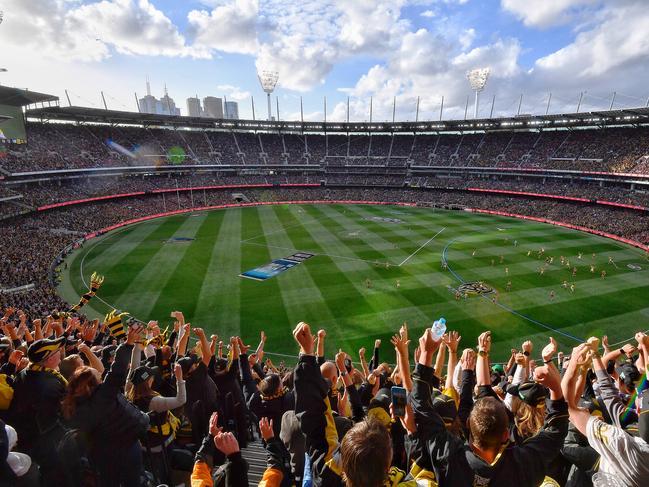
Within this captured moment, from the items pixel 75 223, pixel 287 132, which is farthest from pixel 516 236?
pixel 287 132

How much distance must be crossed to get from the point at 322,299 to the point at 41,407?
22.3 m

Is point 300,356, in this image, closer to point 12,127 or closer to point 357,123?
point 12,127

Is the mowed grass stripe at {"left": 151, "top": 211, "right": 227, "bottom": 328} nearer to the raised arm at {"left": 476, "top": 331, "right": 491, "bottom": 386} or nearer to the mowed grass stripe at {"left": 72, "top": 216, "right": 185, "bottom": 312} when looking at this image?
the mowed grass stripe at {"left": 72, "top": 216, "right": 185, "bottom": 312}

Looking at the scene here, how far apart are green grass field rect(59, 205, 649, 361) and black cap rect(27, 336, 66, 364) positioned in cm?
1616

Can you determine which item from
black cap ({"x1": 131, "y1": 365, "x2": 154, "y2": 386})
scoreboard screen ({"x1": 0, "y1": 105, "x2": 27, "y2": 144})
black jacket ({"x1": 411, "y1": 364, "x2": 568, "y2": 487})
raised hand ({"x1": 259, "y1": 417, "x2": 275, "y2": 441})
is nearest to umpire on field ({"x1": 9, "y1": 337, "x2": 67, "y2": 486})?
black cap ({"x1": 131, "y1": 365, "x2": 154, "y2": 386})

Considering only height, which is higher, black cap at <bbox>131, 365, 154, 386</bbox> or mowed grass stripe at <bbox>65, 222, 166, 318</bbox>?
black cap at <bbox>131, 365, 154, 386</bbox>

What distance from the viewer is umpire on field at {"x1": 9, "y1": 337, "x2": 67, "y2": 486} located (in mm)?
4230

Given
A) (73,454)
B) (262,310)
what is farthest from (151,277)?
(73,454)

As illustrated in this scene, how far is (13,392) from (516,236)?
162 ft

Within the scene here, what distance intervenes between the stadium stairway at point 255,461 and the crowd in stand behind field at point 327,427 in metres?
1.34

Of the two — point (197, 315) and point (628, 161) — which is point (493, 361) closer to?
point (197, 315)

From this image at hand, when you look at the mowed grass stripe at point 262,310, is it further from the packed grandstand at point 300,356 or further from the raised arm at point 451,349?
the raised arm at point 451,349

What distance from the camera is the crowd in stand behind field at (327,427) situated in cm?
309

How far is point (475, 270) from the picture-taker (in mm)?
32156
